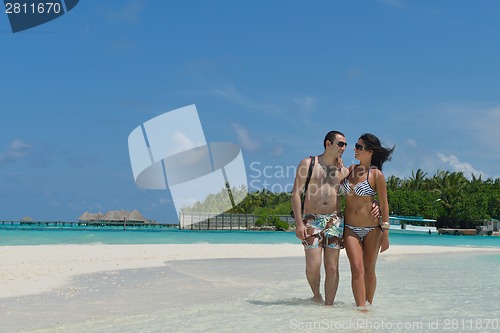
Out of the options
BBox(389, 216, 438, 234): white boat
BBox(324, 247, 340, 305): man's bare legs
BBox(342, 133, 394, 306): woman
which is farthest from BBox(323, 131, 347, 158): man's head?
BBox(389, 216, 438, 234): white boat

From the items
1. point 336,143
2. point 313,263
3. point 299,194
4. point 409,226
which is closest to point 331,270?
point 313,263

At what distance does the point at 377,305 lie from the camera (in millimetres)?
7715

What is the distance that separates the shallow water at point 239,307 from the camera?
6121 millimetres

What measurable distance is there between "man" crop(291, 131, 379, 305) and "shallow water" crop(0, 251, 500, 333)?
28.2 inches

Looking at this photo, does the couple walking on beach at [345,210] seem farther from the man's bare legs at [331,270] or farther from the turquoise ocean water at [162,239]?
the turquoise ocean water at [162,239]

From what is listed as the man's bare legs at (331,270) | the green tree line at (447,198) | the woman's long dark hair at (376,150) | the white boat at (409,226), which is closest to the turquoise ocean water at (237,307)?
the man's bare legs at (331,270)

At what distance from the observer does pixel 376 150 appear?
6875 millimetres


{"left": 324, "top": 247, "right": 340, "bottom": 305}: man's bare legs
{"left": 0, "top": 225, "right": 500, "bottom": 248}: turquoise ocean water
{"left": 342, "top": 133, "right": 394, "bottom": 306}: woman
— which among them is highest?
{"left": 342, "top": 133, "right": 394, "bottom": 306}: woman

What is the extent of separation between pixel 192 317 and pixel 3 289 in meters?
4.25

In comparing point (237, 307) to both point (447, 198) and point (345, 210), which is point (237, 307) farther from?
point (447, 198)

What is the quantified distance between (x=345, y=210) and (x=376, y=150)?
80cm

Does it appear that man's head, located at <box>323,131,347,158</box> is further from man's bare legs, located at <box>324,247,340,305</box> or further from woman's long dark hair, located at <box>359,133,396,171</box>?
man's bare legs, located at <box>324,247,340,305</box>

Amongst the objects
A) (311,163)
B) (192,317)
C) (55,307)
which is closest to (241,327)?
(192,317)

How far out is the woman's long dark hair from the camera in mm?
6875
